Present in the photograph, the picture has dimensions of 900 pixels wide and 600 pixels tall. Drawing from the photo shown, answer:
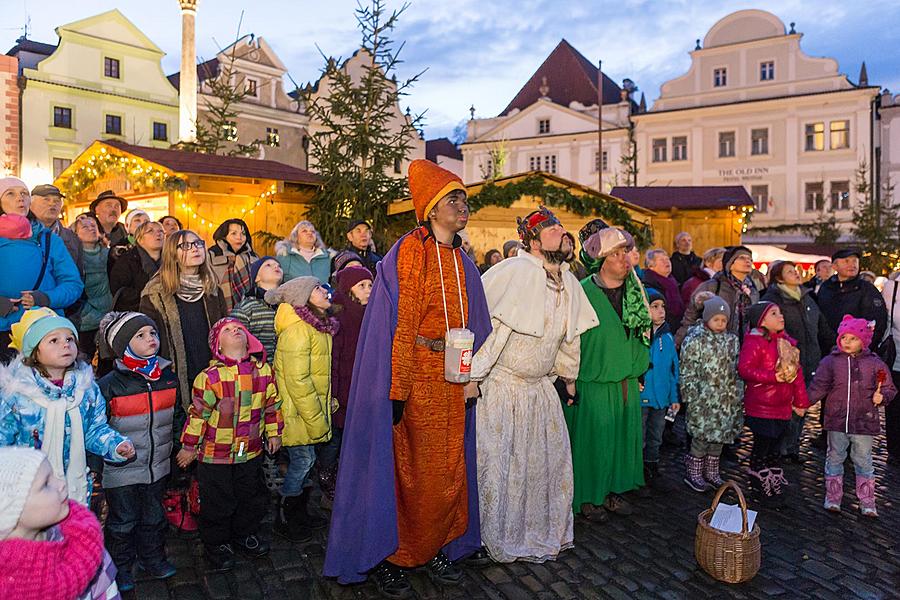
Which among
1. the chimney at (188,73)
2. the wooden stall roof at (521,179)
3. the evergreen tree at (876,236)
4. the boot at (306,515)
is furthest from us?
the evergreen tree at (876,236)

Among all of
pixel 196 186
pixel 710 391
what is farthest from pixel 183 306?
pixel 196 186

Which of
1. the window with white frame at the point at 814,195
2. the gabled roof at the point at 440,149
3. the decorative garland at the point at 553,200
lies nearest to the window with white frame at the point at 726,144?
the window with white frame at the point at 814,195

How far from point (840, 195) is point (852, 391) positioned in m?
33.0

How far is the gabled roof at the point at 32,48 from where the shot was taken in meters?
30.6

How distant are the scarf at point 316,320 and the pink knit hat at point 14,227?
200cm

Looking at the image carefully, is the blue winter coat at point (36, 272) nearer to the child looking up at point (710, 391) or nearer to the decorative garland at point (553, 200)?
the child looking up at point (710, 391)

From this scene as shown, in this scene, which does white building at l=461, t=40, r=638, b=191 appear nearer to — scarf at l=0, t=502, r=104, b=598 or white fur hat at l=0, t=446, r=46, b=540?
scarf at l=0, t=502, r=104, b=598

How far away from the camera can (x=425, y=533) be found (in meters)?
3.92

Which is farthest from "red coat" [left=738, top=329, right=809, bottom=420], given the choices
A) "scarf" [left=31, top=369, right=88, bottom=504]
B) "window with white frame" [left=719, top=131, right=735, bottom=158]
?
"window with white frame" [left=719, top=131, right=735, bottom=158]

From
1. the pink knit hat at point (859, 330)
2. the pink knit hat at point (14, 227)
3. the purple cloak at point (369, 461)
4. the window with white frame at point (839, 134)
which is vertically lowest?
the purple cloak at point (369, 461)

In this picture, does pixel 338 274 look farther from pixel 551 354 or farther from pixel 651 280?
pixel 651 280

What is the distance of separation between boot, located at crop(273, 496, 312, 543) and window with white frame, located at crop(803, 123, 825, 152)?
3586 cm

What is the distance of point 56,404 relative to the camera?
10.9 ft

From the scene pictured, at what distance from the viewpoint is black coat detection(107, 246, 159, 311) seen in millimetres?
5605
